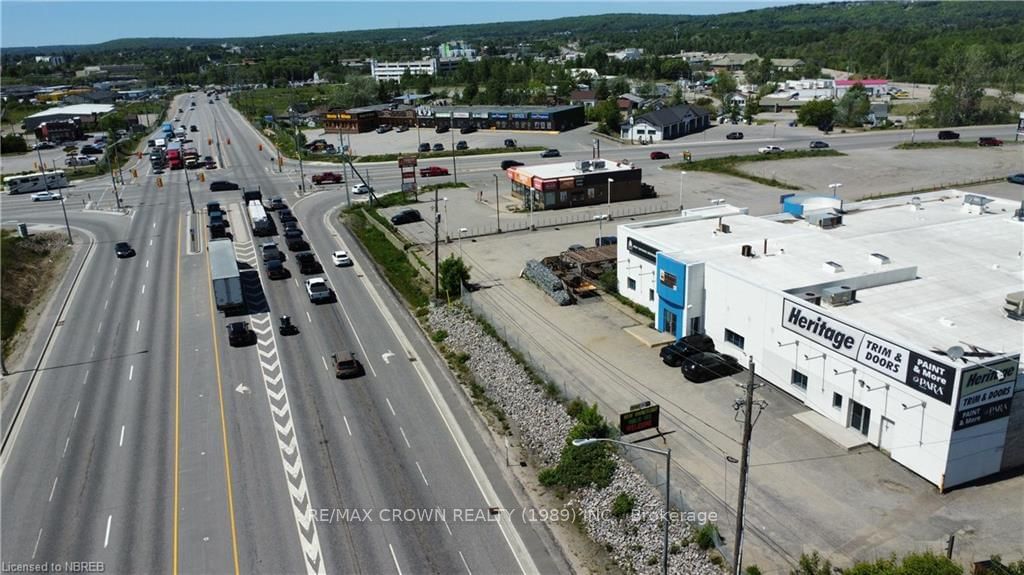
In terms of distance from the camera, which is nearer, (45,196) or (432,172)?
(45,196)

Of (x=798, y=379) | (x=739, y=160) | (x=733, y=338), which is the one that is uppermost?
(x=739, y=160)

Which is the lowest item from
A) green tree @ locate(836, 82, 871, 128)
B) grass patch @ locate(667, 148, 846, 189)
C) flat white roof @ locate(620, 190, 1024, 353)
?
grass patch @ locate(667, 148, 846, 189)

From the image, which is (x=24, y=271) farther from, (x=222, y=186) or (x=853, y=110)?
(x=853, y=110)

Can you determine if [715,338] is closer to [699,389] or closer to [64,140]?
[699,389]

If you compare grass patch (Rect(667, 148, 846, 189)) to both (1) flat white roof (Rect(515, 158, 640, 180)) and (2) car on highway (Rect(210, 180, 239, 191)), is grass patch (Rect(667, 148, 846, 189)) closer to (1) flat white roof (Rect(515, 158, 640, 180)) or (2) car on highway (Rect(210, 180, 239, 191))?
(1) flat white roof (Rect(515, 158, 640, 180))

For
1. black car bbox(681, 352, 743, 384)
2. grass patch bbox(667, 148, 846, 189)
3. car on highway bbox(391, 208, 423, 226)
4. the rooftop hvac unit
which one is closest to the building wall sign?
the rooftop hvac unit

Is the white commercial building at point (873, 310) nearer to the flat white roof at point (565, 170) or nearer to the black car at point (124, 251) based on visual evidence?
the flat white roof at point (565, 170)


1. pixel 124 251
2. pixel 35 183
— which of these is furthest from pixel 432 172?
pixel 35 183
